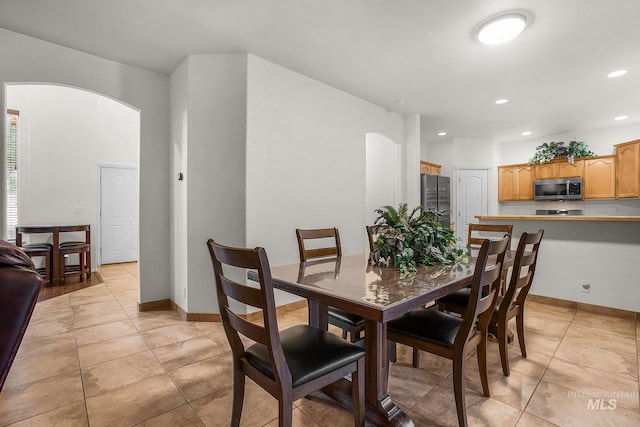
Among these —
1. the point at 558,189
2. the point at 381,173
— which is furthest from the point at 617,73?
the point at 381,173

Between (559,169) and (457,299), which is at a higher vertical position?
(559,169)

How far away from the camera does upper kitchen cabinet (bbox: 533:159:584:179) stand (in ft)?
18.9

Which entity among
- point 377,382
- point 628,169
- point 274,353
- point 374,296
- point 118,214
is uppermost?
point 628,169

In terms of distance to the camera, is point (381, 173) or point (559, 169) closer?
point (381, 173)

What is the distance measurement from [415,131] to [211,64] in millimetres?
3363

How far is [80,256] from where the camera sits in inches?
187

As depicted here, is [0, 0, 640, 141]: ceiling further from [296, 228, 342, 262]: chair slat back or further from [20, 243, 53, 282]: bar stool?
[20, 243, 53, 282]: bar stool

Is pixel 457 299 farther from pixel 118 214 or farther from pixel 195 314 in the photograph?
pixel 118 214

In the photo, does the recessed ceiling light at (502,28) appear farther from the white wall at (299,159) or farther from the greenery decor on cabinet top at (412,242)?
the white wall at (299,159)

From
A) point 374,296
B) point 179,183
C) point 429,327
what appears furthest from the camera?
point 179,183

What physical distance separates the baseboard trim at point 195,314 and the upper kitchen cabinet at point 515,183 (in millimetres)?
5562

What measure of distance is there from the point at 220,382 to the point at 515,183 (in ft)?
22.9

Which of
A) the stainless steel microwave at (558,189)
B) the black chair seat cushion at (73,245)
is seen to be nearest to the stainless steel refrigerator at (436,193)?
the stainless steel microwave at (558,189)

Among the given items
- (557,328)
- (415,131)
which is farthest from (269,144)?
(557,328)
